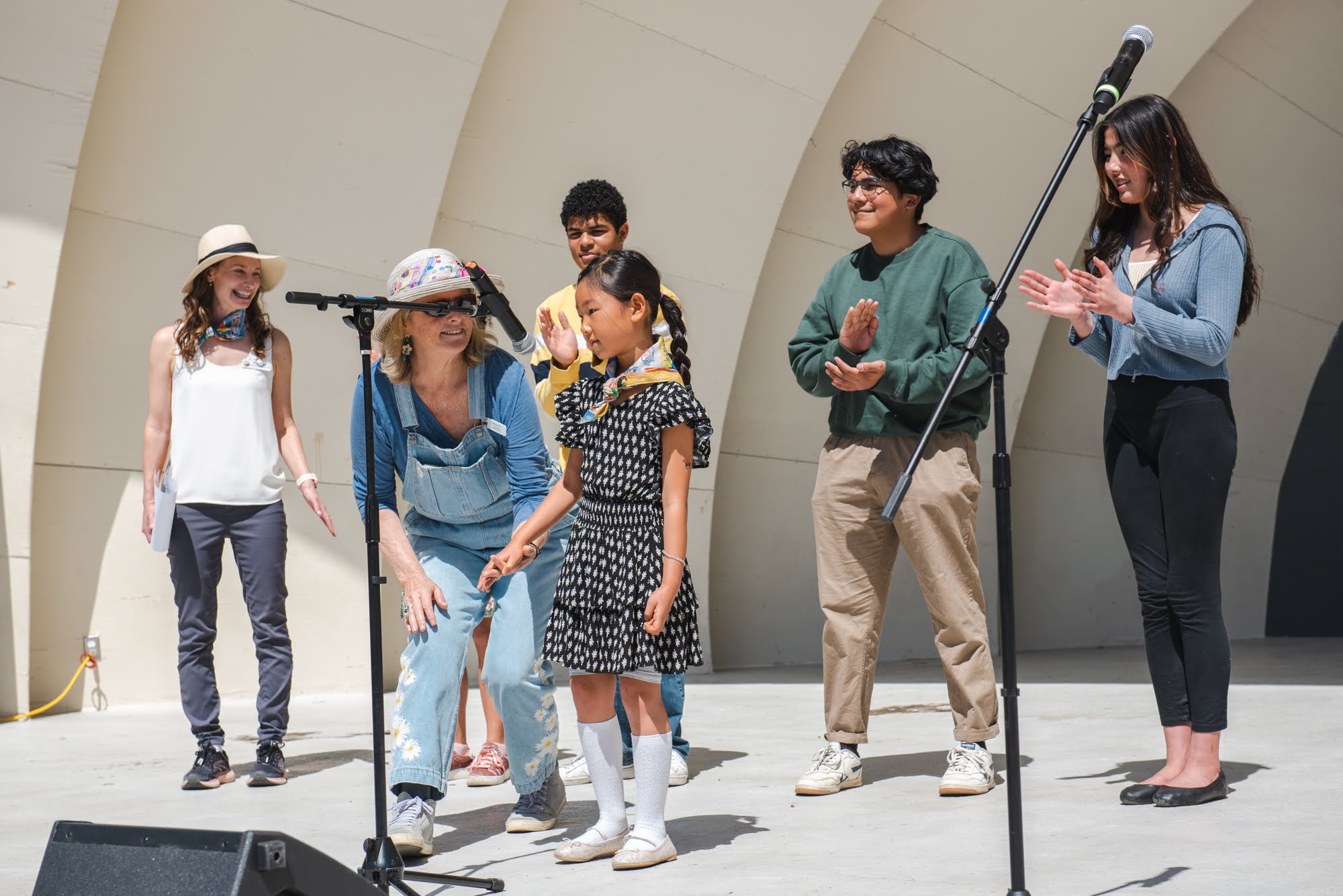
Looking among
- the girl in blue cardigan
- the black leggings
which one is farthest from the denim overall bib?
the black leggings

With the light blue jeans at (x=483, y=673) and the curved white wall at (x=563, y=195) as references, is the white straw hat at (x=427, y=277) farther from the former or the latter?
the curved white wall at (x=563, y=195)

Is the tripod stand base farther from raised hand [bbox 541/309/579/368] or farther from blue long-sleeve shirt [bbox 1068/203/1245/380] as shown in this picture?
blue long-sleeve shirt [bbox 1068/203/1245/380]

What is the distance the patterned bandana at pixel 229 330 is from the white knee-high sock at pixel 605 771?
2.00 m

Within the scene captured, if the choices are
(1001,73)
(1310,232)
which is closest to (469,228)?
(1001,73)

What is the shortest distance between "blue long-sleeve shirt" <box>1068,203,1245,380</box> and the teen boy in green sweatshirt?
39 cm

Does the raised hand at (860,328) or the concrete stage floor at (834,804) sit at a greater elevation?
the raised hand at (860,328)

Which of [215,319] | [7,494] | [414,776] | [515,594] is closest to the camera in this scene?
[414,776]

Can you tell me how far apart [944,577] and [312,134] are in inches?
146

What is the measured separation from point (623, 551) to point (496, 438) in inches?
21.2

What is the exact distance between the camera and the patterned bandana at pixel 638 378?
3133 millimetres

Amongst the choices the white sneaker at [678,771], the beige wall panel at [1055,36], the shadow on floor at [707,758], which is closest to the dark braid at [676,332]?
the white sneaker at [678,771]

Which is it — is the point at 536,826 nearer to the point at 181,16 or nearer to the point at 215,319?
the point at 215,319

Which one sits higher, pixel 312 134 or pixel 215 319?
pixel 312 134

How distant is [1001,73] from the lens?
7.46 meters
